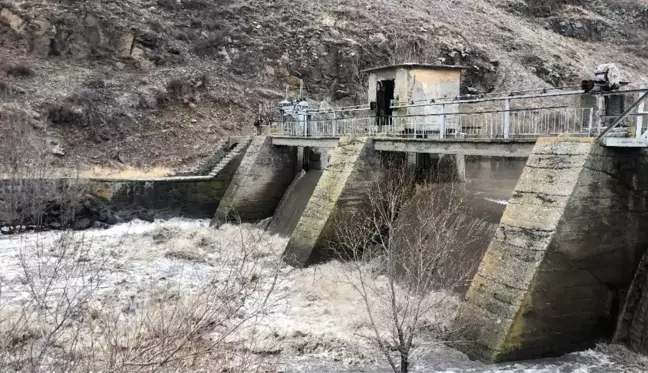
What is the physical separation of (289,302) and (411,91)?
9.20 metres

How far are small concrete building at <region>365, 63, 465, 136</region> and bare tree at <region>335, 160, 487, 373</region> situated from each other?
113 inches

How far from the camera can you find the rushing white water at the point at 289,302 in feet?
30.9

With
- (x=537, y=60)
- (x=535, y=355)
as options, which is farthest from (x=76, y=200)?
(x=537, y=60)

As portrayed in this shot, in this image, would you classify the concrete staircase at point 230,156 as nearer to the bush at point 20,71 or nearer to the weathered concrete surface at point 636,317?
the bush at point 20,71

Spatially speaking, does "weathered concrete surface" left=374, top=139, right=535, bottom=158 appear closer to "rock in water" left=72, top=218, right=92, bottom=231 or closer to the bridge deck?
the bridge deck

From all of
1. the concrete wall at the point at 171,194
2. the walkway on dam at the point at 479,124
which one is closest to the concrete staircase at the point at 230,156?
the concrete wall at the point at 171,194

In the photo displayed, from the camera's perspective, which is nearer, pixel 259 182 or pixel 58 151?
pixel 259 182

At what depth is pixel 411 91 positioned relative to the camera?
742 inches

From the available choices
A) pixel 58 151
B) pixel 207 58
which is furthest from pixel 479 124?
pixel 207 58

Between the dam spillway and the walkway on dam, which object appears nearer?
the dam spillway

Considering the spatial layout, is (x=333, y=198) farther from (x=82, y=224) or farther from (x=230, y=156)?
(x=82, y=224)

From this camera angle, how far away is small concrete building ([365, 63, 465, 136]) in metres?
18.2

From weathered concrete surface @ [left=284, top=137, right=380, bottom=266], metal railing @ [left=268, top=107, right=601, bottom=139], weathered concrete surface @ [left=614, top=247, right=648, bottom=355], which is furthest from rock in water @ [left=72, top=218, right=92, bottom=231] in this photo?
weathered concrete surface @ [left=614, top=247, right=648, bottom=355]

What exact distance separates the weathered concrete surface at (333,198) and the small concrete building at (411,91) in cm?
234
